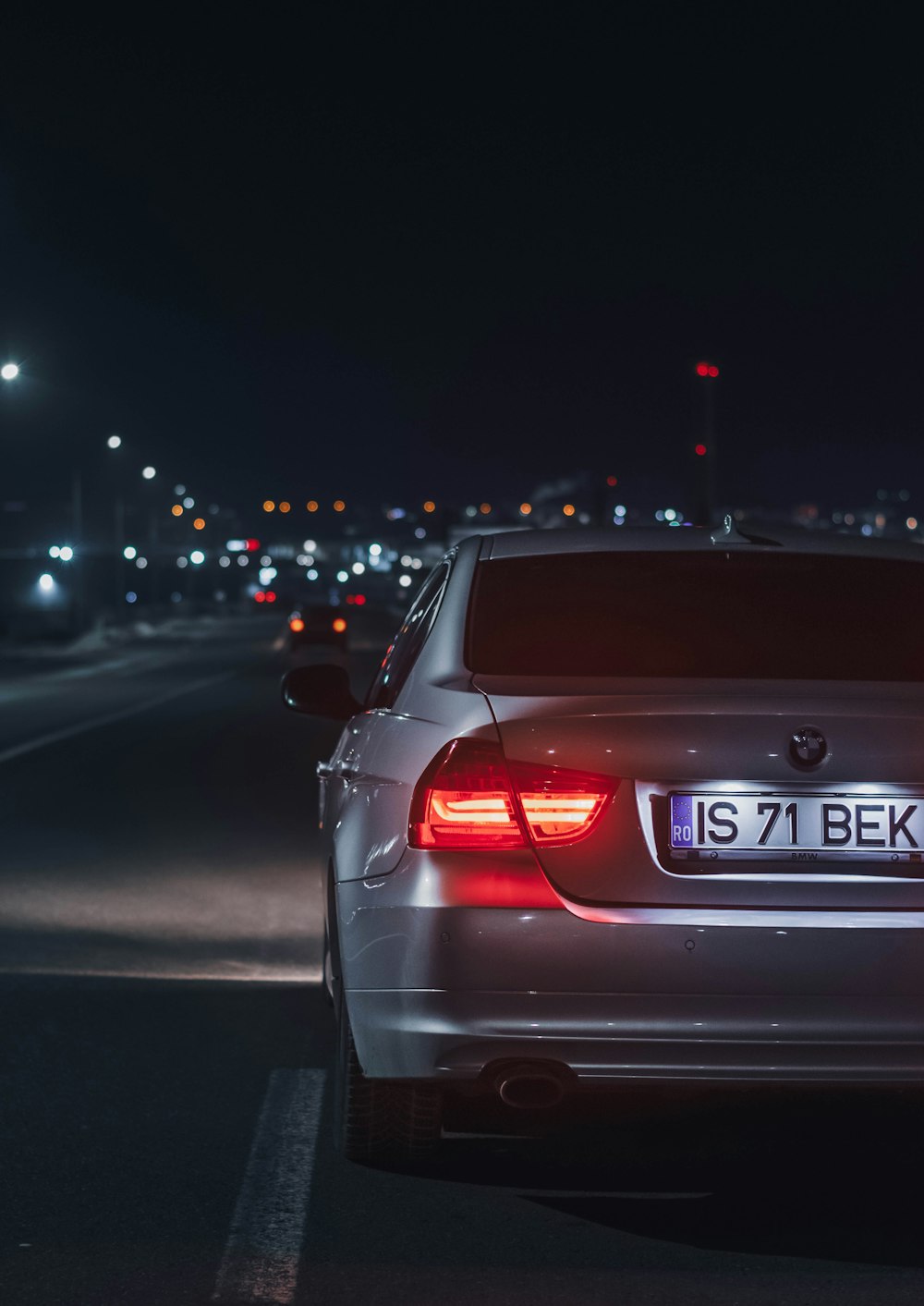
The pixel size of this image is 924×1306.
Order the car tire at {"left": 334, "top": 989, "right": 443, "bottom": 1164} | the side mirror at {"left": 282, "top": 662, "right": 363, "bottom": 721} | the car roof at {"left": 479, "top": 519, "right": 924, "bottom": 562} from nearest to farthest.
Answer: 1. the car tire at {"left": 334, "top": 989, "right": 443, "bottom": 1164}
2. the car roof at {"left": 479, "top": 519, "right": 924, "bottom": 562}
3. the side mirror at {"left": 282, "top": 662, "right": 363, "bottom": 721}

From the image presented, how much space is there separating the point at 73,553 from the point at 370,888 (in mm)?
59235

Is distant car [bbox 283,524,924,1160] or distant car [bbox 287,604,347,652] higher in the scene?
distant car [bbox 283,524,924,1160]

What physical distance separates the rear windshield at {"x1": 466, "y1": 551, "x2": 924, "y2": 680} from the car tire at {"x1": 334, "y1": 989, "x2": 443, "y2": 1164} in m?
1.03

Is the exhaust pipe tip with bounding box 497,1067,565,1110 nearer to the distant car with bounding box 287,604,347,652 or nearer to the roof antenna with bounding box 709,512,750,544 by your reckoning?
the roof antenna with bounding box 709,512,750,544

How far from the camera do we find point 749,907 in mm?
4461

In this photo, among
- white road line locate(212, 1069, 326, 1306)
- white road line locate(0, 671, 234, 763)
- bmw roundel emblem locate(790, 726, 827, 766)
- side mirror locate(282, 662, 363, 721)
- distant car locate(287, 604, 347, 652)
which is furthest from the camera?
distant car locate(287, 604, 347, 652)

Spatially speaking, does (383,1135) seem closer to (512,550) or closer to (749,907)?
(749,907)

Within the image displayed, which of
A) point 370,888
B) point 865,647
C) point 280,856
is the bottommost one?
point 280,856

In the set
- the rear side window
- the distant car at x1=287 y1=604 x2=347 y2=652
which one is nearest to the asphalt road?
the rear side window

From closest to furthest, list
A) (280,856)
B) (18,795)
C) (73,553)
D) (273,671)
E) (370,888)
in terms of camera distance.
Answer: (370,888) → (280,856) → (18,795) → (273,671) → (73,553)

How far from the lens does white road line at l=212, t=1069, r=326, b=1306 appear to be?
4.40 m

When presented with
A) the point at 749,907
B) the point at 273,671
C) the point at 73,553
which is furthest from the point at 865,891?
the point at 73,553

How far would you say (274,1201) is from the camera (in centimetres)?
504

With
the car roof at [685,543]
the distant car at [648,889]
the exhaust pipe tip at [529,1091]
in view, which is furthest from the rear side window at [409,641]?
the exhaust pipe tip at [529,1091]
